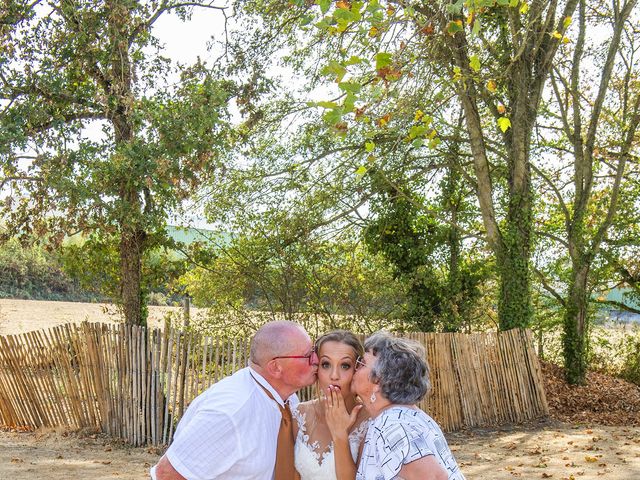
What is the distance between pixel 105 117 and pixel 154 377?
13.5 feet

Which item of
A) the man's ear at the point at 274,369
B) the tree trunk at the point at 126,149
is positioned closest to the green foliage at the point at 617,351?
the tree trunk at the point at 126,149

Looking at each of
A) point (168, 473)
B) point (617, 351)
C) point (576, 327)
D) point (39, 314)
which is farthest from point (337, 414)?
point (39, 314)

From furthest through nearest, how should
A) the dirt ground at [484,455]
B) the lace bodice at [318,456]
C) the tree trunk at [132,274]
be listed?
the tree trunk at [132,274] → the dirt ground at [484,455] → the lace bodice at [318,456]

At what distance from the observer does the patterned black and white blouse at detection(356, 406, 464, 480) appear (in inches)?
106

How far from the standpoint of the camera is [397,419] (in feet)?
9.08

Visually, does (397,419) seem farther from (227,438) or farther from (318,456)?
(227,438)

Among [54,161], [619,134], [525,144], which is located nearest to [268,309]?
[54,161]

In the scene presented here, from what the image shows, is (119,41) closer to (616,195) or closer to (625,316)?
(616,195)

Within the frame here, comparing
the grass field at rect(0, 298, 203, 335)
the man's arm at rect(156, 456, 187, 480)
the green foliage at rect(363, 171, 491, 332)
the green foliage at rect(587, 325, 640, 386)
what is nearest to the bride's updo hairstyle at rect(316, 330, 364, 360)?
the man's arm at rect(156, 456, 187, 480)

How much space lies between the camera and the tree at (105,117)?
414 inches

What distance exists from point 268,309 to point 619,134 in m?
9.19

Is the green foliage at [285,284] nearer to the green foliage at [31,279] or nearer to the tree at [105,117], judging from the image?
the tree at [105,117]

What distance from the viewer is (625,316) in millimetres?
18078

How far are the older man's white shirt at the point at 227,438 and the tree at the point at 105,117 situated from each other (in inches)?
305
